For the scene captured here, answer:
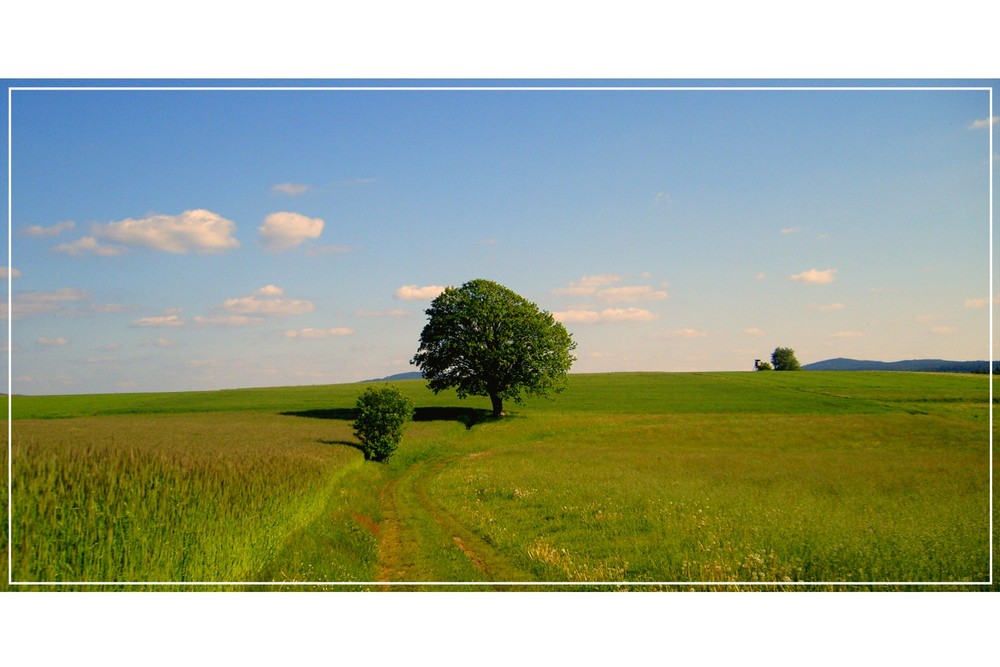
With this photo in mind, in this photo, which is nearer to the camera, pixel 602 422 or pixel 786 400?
pixel 786 400

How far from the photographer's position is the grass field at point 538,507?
8.02m

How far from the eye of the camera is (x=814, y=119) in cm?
1002

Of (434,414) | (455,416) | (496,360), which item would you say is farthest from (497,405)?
(434,414)

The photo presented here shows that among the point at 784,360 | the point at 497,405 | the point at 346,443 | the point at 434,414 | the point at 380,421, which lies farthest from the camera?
the point at 497,405

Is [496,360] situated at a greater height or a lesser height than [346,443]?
greater

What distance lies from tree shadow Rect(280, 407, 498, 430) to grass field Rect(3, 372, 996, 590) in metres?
3.35

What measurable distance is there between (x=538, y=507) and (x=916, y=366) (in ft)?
23.1

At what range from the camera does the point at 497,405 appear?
87.2 ft

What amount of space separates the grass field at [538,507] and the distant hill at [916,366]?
390 mm

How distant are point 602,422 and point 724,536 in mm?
16736

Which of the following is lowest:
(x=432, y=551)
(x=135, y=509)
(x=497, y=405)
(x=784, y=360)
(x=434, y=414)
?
(x=432, y=551)

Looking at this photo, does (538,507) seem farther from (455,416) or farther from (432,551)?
(455,416)
